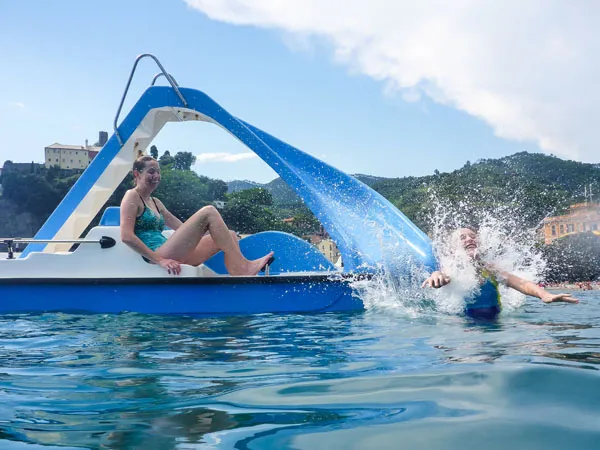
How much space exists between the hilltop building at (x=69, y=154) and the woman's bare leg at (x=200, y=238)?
11119 centimetres

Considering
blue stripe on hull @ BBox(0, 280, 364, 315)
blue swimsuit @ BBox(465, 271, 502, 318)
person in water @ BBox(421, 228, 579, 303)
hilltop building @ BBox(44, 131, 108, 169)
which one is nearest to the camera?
person in water @ BBox(421, 228, 579, 303)

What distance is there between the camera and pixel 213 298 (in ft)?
18.8

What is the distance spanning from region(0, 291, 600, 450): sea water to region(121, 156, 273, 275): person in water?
5.32 ft

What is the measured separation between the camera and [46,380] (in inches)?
109

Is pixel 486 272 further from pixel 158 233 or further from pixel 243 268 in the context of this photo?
pixel 158 233

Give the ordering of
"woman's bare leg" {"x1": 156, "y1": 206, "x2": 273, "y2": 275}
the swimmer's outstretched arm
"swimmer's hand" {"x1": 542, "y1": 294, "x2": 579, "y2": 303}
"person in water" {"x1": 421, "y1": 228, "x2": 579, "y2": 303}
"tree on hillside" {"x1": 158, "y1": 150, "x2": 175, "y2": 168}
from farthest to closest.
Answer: "tree on hillside" {"x1": 158, "y1": 150, "x2": 175, "y2": 168} → "woman's bare leg" {"x1": 156, "y1": 206, "x2": 273, "y2": 275} → "person in water" {"x1": 421, "y1": 228, "x2": 579, "y2": 303} → the swimmer's outstretched arm → "swimmer's hand" {"x1": 542, "y1": 294, "x2": 579, "y2": 303}

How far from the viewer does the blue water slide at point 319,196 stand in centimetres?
596

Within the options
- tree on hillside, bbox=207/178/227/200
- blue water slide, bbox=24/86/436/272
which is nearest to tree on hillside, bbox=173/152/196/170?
tree on hillside, bbox=207/178/227/200

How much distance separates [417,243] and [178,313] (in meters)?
2.37

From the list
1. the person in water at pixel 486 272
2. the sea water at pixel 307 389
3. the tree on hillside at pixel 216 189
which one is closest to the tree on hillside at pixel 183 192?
the tree on hillside at pixel 216 189

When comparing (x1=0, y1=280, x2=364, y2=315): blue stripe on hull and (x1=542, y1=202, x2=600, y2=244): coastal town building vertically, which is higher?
(x1=542, y1=202, x2=600, y2=244): coastal town building

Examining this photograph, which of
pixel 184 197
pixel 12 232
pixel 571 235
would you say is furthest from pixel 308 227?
pixel 12 232

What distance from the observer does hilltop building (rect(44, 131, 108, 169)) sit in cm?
11081

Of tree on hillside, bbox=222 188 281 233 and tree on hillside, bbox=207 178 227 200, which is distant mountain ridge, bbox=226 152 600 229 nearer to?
tree on hillside, bbox=222 188 281 233
